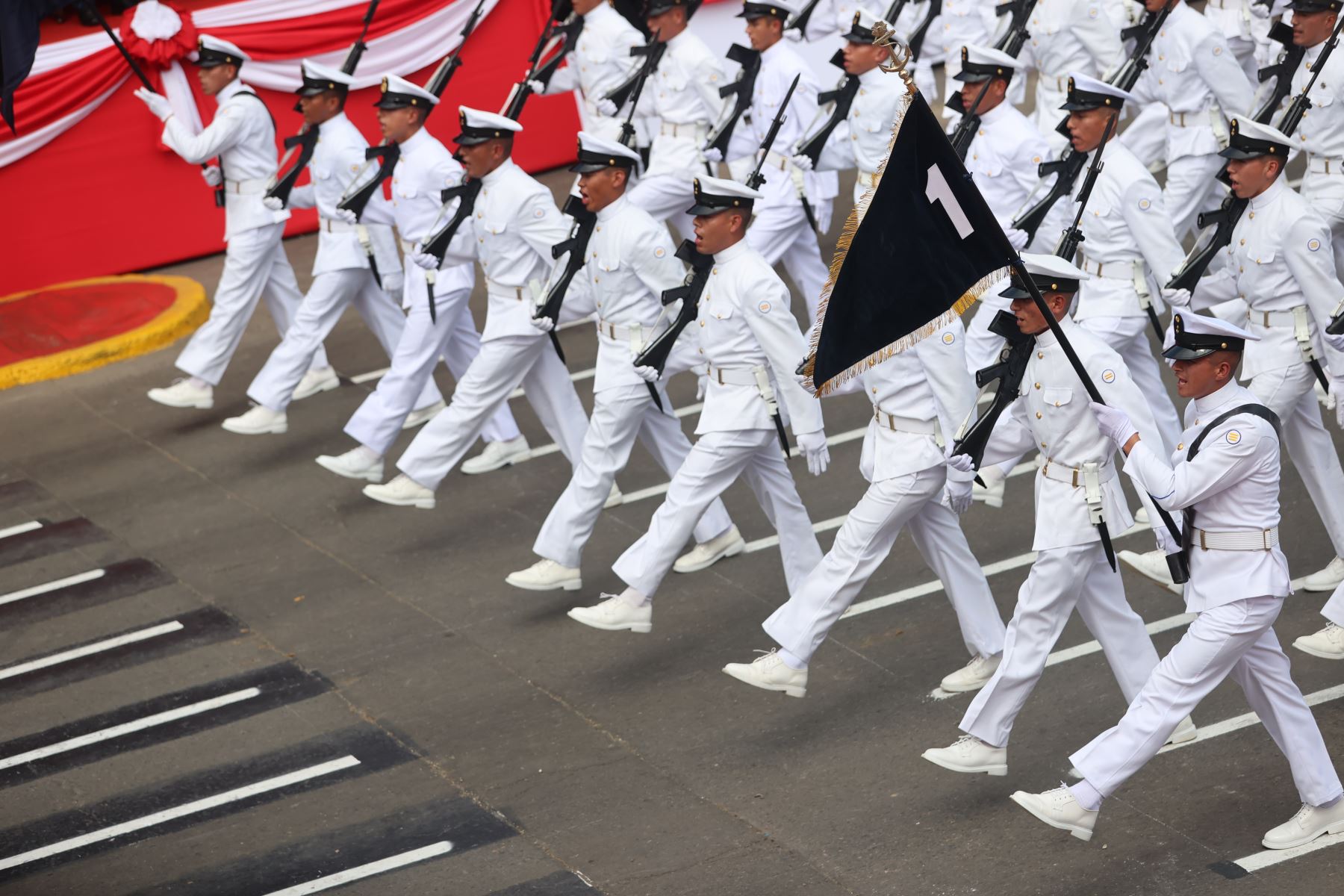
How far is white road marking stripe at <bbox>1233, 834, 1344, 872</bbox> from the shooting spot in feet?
19.4

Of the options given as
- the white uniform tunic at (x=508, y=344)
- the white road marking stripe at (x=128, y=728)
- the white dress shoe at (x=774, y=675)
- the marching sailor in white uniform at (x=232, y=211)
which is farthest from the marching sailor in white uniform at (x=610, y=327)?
the marching sailor in white uniform at (x=232, y=211)

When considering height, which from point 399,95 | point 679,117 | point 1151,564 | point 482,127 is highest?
point 399,95

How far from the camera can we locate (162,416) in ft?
38.6

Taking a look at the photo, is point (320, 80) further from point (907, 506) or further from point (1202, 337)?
point (1202, 337)

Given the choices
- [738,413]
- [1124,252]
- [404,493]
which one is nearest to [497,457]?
[404,493]

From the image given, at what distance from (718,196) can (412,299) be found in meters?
3.13

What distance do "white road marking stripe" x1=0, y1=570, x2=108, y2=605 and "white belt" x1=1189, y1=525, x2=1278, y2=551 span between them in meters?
5.95

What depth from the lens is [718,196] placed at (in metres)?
7.61

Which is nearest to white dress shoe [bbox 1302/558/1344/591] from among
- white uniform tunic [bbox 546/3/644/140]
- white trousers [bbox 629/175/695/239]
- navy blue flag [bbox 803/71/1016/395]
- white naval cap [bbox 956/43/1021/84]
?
navy blue flag [bbox 803/71/1016/395]

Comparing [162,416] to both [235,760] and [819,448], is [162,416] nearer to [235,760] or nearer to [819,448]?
[235,760]

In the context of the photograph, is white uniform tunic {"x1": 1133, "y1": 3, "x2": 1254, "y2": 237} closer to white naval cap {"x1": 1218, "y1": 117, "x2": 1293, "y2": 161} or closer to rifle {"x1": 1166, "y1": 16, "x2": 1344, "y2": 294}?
rifle {"x1": 1166, "y1": 16, "x2": 1344, "y2": 294}

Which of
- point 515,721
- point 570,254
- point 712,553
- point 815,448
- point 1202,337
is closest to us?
point 1202,337

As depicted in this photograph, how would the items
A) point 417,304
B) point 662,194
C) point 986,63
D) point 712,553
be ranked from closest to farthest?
point 712,553 < point 986,63 < point 417,304 < point 662,194

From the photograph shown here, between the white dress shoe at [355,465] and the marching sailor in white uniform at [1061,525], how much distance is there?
4.45m
